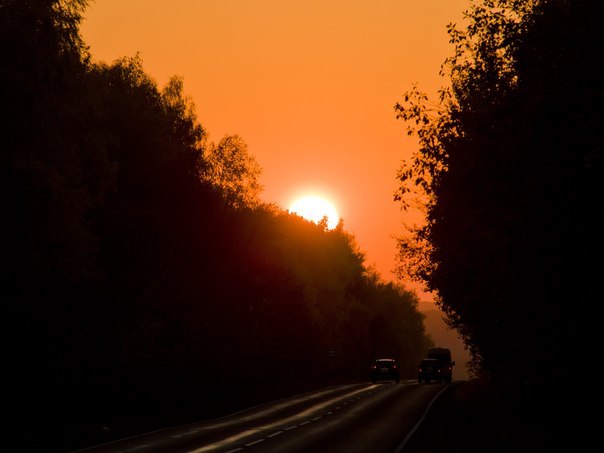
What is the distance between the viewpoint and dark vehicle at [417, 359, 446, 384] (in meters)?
71.7

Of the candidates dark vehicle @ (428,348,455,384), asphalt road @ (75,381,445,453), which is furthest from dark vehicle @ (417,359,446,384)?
asphalt road @ (75,381,445,453)

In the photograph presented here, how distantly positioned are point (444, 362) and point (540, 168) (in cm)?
5623

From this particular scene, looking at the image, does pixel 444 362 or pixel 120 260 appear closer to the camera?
pixel 120 260

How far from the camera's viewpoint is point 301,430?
2981 cm

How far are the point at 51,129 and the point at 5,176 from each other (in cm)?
197

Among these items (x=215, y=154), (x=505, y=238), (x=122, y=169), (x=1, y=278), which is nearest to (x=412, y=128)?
(x=505, y=238)

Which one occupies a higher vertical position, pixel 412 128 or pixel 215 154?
pixel 215 154

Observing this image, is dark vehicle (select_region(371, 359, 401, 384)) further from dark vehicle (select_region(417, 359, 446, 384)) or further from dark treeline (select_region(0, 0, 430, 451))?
dark treeline (select_region(0, 0, 430, 451))

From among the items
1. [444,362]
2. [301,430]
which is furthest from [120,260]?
[444,362]

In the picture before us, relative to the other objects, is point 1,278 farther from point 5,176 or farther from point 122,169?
point 122,169

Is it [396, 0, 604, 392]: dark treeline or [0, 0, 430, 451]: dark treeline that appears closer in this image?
[396, 0, 604, 392]: dark treeline

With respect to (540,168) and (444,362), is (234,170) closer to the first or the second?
(444,362)

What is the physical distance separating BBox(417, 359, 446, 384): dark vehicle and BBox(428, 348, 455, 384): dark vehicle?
324 mm

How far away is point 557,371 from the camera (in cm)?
2600
